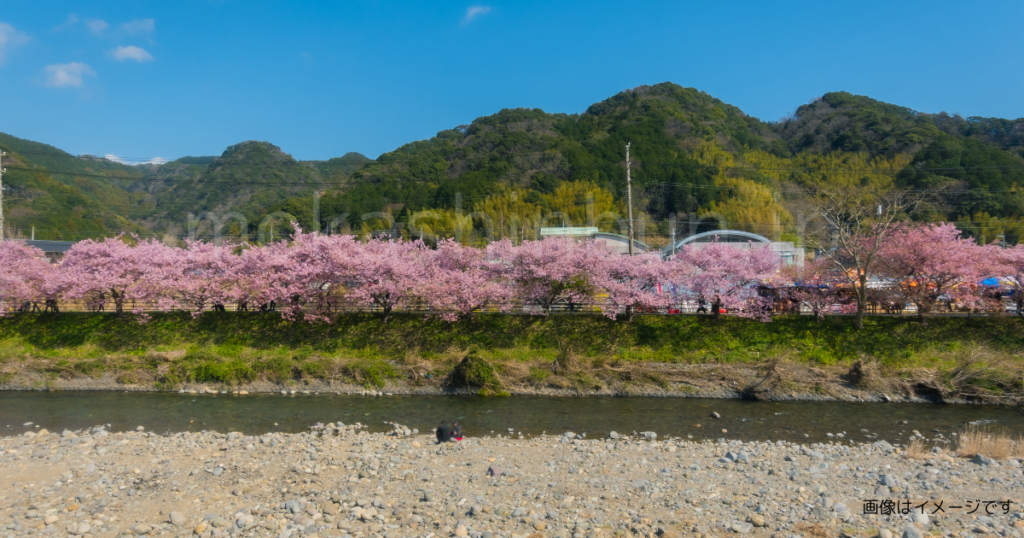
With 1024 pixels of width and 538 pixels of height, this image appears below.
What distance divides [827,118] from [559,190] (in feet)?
144

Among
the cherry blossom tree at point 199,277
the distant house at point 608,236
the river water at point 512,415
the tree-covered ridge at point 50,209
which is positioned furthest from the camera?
the tree-covered ridge at point 50,209

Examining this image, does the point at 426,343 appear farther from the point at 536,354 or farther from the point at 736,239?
the point at 736,239

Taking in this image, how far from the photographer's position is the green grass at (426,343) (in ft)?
62.6

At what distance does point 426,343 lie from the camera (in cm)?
2156

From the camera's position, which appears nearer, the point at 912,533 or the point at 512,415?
the point at 912,533

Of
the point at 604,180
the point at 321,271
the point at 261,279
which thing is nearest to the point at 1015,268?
the point at 321,271

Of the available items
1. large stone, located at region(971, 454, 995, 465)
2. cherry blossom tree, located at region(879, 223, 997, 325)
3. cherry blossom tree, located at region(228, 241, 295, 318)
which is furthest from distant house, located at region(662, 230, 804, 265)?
large stone, located at region(971, 454, 995, 465)

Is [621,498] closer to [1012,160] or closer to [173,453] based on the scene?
[173,453]

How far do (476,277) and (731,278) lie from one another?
10541 millimetres

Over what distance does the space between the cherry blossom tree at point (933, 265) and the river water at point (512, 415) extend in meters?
6.36

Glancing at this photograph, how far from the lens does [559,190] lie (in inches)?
2352

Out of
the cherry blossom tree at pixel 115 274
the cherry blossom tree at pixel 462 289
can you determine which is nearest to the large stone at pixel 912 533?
the cherry blossom tree at pixel 462 289

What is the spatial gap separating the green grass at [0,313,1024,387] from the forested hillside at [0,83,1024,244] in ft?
77.7

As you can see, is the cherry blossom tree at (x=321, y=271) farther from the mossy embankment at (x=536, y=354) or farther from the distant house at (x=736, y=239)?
the distant house at (x=736, y=239)
